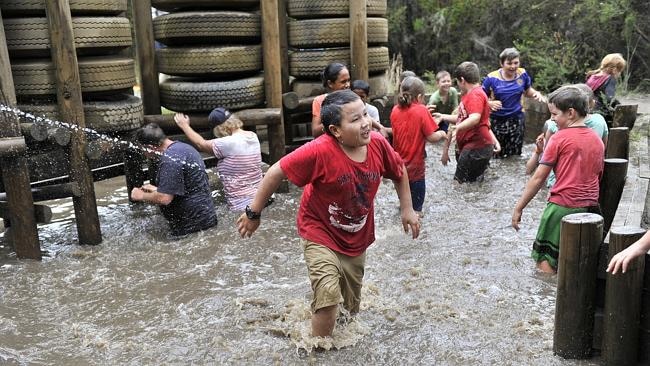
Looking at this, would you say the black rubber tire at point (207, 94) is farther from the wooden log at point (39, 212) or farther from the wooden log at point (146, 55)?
the wooden log at point (39, 212)

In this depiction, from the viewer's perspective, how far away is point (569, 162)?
15.5ft

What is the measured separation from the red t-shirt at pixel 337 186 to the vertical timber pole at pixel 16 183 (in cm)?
295

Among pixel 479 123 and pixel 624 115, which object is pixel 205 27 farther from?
pixel 624 115

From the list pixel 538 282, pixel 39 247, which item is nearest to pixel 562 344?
pixel 538 282

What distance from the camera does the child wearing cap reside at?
6.57m

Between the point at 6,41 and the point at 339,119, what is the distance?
3558mm

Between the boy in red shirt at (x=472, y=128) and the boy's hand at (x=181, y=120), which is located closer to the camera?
the boy's hand at (x=181, y=120)

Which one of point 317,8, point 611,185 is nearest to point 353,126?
point 611,185

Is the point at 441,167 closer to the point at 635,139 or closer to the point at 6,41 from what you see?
the point at 635,139

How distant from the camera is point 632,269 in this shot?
11.4 ft

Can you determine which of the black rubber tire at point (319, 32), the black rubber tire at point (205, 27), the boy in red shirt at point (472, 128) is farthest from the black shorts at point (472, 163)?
the black rubber tire at point (205, 27)

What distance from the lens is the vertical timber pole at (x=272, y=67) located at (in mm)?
7223

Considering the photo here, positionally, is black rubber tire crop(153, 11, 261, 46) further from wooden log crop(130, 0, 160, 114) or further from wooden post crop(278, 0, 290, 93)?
wooden post crop(278, 0, 290, 93)

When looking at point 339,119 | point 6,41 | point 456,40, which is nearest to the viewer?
point 339,119
